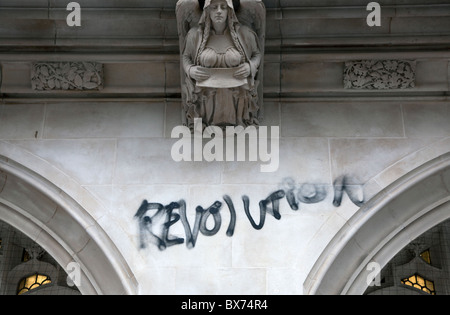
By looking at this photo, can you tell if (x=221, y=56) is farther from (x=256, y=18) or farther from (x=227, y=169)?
(x=227, y=169)

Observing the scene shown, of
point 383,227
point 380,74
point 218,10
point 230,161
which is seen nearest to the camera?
point 218,10

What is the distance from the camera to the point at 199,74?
277 inches

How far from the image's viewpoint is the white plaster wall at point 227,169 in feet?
22.5

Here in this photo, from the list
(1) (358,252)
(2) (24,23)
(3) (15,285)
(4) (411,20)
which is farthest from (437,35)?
(3) (15,285)

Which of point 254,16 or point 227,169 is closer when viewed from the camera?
point 254,16

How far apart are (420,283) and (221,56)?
295 centimetres

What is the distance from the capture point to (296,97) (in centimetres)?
771

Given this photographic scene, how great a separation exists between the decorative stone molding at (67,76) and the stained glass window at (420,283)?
3550mm

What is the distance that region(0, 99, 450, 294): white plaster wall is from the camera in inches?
270

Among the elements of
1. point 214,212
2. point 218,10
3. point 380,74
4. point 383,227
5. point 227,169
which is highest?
point 218,10

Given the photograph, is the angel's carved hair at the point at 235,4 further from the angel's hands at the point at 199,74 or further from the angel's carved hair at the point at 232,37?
the angel's hands at the point at 199,74

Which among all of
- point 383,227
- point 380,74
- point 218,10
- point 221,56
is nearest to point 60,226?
point 221,56

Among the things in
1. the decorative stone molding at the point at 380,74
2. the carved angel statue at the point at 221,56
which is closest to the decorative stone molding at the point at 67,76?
the carved angel statue at the point at 221,56
